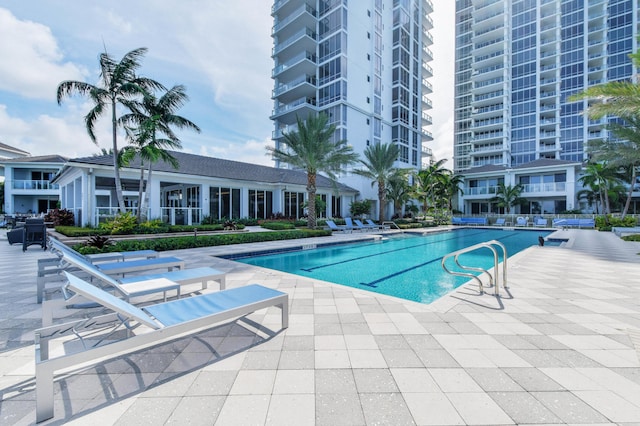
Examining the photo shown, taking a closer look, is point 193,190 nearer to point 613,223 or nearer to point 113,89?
point 113,89

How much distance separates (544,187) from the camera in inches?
1181

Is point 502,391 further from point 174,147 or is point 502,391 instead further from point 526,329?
point 174,147

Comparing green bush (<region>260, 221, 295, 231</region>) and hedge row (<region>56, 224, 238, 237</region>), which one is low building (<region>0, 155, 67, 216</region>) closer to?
hedge row (<region>56, 224, 238, 237</region>)

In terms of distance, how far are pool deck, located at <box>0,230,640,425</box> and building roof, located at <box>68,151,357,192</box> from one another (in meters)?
14.1

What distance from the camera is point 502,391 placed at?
233cm

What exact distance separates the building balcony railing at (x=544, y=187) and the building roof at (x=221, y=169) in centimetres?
2117

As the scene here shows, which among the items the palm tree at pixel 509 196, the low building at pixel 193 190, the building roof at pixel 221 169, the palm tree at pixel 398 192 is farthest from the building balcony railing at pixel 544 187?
the low building at pixel 193 190

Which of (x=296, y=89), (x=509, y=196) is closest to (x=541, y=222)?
(x=509, y=196)

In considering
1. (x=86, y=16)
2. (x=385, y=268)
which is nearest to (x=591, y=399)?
(x=385, y=268)

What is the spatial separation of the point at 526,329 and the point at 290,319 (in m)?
3.06

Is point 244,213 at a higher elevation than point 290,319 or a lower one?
higher

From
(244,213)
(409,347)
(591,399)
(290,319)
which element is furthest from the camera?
(244,213)

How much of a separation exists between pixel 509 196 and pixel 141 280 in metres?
35.2

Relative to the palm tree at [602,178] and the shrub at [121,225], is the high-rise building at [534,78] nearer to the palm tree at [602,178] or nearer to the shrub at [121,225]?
the palm tree at [602,178]
